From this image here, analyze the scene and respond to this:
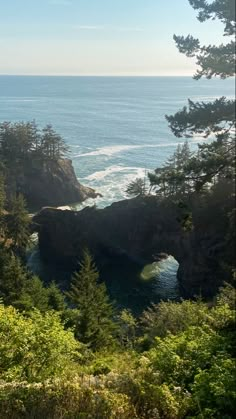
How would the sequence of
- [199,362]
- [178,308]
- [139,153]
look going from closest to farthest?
1. [199,362]
2. [178,308]
3. [139,153]

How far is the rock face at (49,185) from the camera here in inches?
3118

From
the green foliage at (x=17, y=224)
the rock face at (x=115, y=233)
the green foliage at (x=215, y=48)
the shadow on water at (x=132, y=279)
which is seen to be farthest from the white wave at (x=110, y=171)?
the green foliage at (x=215, y=48)

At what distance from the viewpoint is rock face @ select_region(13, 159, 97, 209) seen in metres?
79.2

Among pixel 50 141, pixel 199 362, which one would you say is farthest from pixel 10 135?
pixel 199 362

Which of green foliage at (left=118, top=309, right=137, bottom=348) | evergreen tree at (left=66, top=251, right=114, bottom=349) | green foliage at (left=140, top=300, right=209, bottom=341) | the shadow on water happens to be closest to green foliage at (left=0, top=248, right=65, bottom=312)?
evergreen tree at (left=66, top=251, right=114, bottom=349)

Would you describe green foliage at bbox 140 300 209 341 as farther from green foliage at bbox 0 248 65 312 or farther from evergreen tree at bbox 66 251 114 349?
green foliage at bbox 0 248 65 312

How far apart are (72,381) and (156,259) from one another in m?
50.0

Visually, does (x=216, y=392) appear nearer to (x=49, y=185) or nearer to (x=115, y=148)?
(x=49, y=185)

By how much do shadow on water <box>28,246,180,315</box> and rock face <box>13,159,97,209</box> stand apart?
19418 mm

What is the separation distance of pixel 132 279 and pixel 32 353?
43.8 m

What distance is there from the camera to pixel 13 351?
36.0 ft

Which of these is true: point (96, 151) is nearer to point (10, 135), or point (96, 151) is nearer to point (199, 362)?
point (10, 135)

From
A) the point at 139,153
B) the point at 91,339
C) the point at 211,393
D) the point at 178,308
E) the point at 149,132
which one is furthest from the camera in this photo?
the point at 149,132

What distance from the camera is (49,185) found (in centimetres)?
8044
